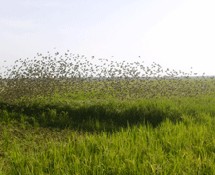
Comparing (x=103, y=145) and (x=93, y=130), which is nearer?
(x=103, y=145)

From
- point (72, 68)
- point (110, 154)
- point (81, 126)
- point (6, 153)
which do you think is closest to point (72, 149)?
point (110, 154)

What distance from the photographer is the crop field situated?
5477mm

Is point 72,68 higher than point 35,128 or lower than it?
higher

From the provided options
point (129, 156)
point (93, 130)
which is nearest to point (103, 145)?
point (129, 156)

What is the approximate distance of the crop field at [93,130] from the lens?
5477 millimetres

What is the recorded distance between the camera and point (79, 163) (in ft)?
17.9

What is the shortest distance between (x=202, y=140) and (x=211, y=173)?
6.70 ft

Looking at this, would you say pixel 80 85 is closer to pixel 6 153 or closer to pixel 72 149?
pixel 6 153

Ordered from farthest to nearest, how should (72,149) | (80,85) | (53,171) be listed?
1. (80,85)
2. (72,149)
3. (53,171)

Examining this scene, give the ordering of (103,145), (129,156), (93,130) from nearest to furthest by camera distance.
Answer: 1. (129,156)
2. (103,145)
3. (93,130)

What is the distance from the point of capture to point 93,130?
1046cm

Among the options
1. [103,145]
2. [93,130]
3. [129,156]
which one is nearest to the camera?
[129,156]

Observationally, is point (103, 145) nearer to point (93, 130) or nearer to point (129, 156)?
point (129, 156)

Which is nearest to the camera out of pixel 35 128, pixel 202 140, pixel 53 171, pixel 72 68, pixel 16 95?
pixel 53 171
